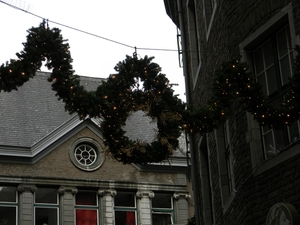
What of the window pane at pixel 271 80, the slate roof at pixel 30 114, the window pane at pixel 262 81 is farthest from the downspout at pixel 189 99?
the slate roof at pixel 30 114

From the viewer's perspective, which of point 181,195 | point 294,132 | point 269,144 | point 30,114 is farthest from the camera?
point 30,114

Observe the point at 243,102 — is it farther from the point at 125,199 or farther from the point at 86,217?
the point at 125,199

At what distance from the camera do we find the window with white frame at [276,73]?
12.7m

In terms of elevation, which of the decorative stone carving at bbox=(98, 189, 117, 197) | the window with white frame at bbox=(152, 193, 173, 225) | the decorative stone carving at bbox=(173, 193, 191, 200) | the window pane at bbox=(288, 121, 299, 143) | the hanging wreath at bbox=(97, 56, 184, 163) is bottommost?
the window pane at bbox=(288, 121, 299, 143)

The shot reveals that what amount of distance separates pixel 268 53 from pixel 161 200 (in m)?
20.4

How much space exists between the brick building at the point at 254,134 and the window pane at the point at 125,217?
586 inches

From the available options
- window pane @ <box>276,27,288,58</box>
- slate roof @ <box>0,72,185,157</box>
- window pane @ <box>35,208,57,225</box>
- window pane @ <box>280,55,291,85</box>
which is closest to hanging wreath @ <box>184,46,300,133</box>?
window pane @ <box>280,55,291,85</box>

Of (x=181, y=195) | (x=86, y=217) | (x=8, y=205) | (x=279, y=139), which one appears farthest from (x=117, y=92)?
(x=181, y=195)

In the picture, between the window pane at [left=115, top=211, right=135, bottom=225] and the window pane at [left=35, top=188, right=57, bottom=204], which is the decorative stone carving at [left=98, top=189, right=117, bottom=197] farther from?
the window pane at [left=35, top=188, right=57, bottom=204]

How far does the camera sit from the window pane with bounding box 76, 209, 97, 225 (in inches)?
1230

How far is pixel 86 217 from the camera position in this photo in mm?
31391

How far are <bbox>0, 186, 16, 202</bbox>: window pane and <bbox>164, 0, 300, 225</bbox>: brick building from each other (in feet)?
47.8

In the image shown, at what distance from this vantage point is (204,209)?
61.4 ft

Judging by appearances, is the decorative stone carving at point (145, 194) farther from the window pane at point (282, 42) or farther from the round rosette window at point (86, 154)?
the window pane at point (282, 42)
